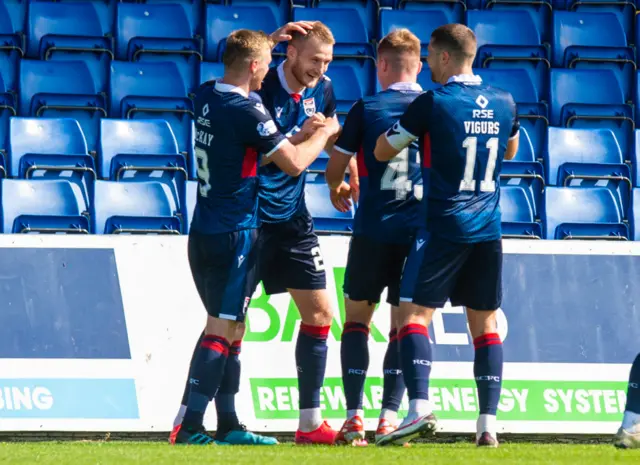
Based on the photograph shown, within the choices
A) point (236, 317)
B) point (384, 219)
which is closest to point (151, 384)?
point (236, 317)

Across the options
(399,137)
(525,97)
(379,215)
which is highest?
(399,137)

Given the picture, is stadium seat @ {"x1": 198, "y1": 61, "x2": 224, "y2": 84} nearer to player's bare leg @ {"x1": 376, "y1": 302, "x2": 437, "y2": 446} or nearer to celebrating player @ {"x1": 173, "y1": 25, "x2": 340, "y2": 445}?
celebrating player @ {"x1": 173, "y1": 25, "x2": 340, "y2": 445}

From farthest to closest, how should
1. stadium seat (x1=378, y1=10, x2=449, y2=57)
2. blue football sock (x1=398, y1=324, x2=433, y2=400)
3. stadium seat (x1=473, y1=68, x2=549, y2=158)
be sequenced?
stadium seat (x1=378, y1=10, x2=449, y2=57) < stadium seat (x1=473, y1=68, x2=549, y2=158) < blue football sock (x1=398, y1=324, x2=433, y2=400)

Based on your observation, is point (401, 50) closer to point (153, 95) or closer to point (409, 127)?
point (409, 127)

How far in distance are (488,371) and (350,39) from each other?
6.05 meters

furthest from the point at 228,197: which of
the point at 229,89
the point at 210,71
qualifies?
the point at 210,71

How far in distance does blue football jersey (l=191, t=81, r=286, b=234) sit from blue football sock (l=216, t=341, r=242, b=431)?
894 mm

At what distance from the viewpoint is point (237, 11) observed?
11.7 m

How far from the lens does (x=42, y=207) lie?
959 cm

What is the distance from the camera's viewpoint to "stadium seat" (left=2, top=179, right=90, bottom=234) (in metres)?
9.34

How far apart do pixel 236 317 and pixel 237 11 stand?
19.9 ft

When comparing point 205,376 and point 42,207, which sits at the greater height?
point 42,207

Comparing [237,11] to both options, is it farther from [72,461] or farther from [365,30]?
[72,461]

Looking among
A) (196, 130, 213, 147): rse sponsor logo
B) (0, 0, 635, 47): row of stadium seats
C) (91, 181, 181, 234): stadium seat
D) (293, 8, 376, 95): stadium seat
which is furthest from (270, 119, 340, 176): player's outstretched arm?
(0, 0, 635, 47): row of stadium seats
